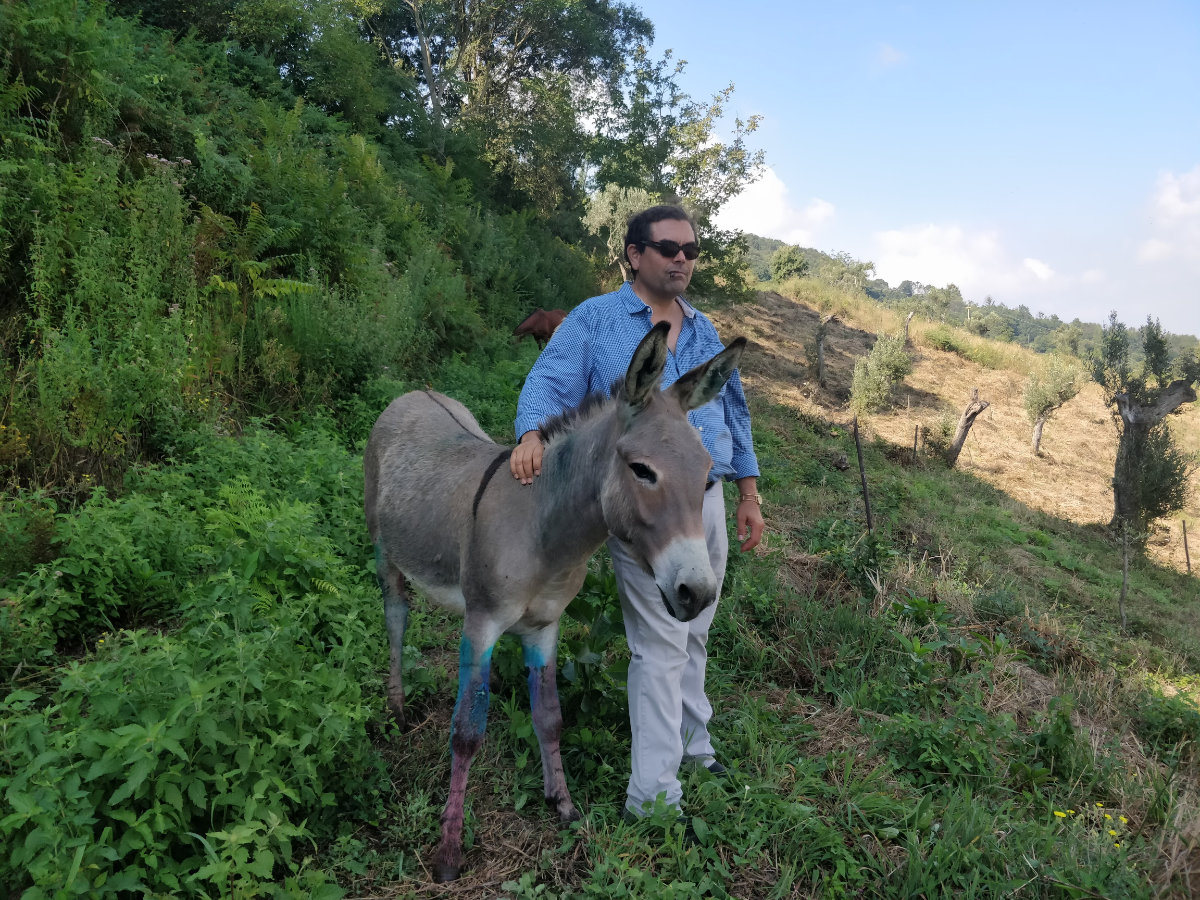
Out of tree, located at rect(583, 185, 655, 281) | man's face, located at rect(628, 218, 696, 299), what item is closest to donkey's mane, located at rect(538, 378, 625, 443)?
man's face, located at rect(628, 218, 696, 299)

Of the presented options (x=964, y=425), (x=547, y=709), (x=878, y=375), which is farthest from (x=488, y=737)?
(x=878, y=375)

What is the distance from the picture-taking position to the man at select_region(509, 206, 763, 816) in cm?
263

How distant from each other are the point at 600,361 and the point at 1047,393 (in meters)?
25.6

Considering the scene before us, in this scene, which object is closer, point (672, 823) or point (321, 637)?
point (672, 823)

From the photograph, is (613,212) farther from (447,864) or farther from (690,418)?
(447,864)

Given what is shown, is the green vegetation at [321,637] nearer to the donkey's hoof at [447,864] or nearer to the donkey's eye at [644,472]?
the donkey's hoof at [447,864]

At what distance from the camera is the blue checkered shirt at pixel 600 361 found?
9.05ft

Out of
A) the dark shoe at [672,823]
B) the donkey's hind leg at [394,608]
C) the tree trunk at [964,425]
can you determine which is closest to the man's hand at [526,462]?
the donkey's hind leg at [394,608]

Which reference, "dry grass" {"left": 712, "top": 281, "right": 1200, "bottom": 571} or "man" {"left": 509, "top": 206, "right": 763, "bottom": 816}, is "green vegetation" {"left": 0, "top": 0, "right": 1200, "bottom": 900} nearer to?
"man" {"left": 509, "top": 206, "right": 763, "bottom": 816}

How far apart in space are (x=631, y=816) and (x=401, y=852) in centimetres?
95

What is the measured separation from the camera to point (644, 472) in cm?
208

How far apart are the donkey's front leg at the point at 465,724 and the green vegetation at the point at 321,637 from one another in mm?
188

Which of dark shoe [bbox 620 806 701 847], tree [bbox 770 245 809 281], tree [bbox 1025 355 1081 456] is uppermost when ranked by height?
tree [bbox 770 245 809 281]

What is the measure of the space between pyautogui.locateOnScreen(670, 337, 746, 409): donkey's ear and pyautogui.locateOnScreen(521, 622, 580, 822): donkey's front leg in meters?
1.22
